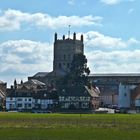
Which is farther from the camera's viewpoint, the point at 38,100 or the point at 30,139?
the point at 38,100

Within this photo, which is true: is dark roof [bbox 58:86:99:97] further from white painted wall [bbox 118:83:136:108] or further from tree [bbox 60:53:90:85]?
white painted wall [bbox 118:83:136:108]

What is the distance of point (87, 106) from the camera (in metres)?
176

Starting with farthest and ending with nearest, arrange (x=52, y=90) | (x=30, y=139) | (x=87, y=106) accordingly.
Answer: (x=52, y=90) → (x=87, y=106) → (x=30, y=139)

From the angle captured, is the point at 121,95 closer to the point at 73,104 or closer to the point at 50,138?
the point at 73,104

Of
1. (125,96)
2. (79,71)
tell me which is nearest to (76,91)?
(79,71)

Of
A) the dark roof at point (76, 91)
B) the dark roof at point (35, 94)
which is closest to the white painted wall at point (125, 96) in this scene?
the dark roof at point (76, 91)

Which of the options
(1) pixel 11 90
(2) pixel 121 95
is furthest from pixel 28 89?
(2) pixel 121 95

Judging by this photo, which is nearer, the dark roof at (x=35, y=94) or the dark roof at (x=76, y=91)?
the dark roof at (x=76, y=91)

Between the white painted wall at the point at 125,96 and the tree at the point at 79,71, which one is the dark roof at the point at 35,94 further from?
the white painted wall at the point at 125,96

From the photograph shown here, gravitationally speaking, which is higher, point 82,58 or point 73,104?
point 82,58

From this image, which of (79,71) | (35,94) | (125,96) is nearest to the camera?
(79,71)

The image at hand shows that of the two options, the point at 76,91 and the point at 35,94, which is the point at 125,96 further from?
the point at 35,94

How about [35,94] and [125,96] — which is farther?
[35,94]

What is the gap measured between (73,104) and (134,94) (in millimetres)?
20180
